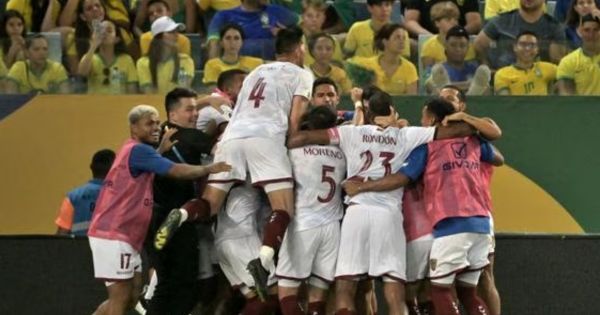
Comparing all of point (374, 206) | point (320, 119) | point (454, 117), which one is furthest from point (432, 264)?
point (320, 119)

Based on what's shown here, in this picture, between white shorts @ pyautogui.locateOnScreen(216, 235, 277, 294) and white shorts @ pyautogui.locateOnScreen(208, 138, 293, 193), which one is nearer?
white shorts @ pyautogui.locateOnScreen(208, 138, 293, 193)

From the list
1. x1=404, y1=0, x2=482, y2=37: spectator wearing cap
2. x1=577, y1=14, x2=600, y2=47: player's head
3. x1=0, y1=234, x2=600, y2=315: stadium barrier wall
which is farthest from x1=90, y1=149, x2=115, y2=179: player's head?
x1=577, y1=14, x2=600, y2=47: player's head

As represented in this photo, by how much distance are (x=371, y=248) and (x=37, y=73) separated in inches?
150

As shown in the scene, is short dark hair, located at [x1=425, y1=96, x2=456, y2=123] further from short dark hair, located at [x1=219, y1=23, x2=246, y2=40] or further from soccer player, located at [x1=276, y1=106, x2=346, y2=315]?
short dark hair, located at [x1=219, y1=23, x2=246, y2=40]

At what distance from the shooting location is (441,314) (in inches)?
517

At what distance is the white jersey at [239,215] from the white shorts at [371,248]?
0.77 m

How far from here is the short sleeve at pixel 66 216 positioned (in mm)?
15273

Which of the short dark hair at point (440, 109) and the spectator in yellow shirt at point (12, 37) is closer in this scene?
the short dark hair at point (440, 109)

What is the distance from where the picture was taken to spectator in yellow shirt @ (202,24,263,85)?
604 inches

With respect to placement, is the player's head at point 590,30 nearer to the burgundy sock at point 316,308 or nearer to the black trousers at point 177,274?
the burgundy sock at point 316,308

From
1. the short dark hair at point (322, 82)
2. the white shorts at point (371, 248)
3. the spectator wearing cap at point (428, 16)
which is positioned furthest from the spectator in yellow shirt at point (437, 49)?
the white shorts at point (371, 248)

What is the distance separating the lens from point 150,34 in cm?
1563

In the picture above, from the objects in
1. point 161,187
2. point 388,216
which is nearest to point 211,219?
point 161,187

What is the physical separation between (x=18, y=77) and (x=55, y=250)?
1.55m
